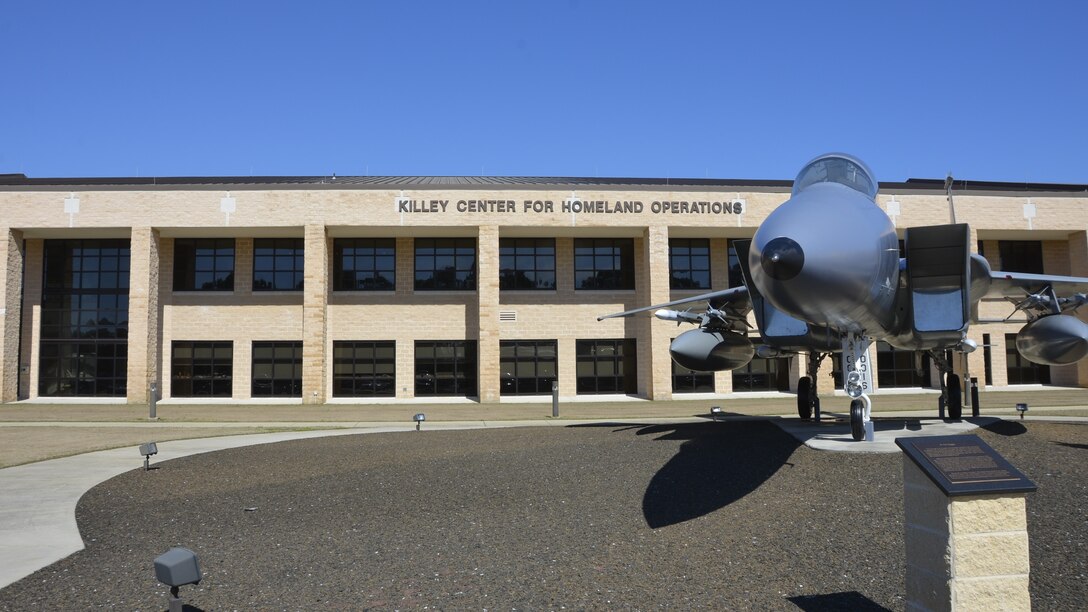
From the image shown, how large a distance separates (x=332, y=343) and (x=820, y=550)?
97.6 feet

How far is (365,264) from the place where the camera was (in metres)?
34.4

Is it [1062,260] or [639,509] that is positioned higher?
[1062,260]

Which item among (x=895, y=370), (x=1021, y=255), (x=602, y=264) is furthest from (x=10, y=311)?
(x=1021, y=255)

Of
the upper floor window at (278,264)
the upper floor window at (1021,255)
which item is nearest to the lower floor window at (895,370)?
the upper floor window at (1021,255)

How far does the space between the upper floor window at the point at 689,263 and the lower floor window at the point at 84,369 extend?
26.0m

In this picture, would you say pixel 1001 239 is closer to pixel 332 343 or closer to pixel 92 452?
pixel 332 343

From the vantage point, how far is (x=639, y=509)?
8.48 m

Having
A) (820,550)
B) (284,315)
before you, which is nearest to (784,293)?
(820,550)

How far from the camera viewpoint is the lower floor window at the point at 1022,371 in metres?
36.9

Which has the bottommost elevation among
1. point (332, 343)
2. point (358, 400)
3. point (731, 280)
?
point (358, 400)

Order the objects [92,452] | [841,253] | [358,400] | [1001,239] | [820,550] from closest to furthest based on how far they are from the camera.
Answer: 1. [820,550]
2. [841,253]
3. [92,452]
4. [358,400]
5. [1001,239]

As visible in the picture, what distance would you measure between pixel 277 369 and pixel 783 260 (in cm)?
3088

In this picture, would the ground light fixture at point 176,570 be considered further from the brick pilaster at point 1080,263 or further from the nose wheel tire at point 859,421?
the brick pilaster at point 1080,263

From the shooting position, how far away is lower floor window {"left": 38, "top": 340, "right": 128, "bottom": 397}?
1340 inches
